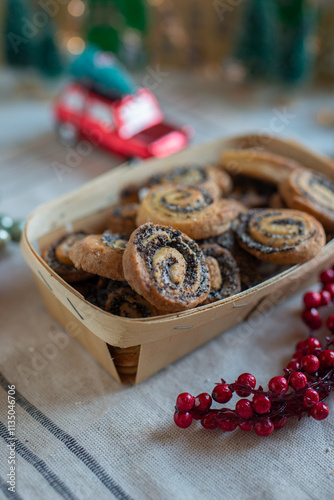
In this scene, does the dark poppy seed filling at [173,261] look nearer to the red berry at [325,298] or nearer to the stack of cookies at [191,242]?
the stack of cookies at [191,242]

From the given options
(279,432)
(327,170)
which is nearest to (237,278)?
(279,432)

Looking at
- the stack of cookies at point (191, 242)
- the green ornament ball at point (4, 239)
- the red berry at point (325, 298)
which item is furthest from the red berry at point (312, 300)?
the green ornament ball at point (4, 239)

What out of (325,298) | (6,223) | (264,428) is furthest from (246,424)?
(6,223)

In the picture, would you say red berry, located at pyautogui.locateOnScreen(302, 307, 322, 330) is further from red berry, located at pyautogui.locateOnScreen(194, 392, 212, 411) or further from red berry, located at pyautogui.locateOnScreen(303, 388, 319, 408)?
red berry, located at pyautogui.locateOnScreen(194, 392, 212, 411)

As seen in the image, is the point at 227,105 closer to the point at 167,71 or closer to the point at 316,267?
the point at 167,71

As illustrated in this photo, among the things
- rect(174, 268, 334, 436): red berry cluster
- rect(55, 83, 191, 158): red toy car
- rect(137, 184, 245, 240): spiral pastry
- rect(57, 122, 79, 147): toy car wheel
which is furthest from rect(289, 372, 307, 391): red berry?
rect(57, 122, 79, 147): toy car wheel

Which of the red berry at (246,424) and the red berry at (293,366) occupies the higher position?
the red berry at (293,366)
